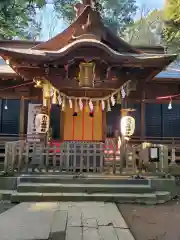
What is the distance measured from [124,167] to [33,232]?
5.28 meters

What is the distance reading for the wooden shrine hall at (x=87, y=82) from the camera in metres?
9.26

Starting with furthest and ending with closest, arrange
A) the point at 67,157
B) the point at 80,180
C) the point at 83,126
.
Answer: the point at 83,126 < the point at 67,157 < the point at 80,180

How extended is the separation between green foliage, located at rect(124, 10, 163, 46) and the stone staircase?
39.9m

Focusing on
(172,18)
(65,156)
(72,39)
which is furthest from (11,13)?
(65,156)

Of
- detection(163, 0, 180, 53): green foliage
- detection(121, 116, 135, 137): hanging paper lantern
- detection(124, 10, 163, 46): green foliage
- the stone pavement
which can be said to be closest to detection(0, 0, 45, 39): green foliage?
detection(163, 0, 180, 53): green foliage

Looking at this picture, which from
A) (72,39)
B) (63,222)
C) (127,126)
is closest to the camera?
(63,222)

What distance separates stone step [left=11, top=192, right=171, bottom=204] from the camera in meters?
7.48

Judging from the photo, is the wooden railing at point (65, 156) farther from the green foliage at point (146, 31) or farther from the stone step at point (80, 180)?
the green foliage at point (146, 31)

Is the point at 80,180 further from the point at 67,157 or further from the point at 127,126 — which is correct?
the point at 127,126

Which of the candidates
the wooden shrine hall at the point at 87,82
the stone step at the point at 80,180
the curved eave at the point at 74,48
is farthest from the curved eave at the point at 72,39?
the stone step at the point at 80,180

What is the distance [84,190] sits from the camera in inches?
311

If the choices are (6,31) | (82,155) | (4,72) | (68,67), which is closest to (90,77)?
(68,67)

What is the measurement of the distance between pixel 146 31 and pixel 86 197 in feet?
146

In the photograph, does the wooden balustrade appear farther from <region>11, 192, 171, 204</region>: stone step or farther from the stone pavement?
the stone pavement
